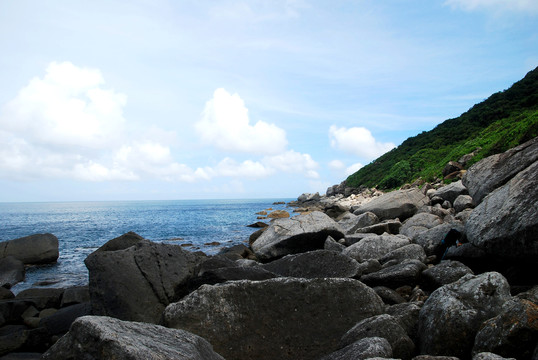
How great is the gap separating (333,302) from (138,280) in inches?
175

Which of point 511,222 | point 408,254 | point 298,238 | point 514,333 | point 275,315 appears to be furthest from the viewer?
point 298,238

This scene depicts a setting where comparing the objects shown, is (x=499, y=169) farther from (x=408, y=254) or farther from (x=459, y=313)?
(x=459, y=313)

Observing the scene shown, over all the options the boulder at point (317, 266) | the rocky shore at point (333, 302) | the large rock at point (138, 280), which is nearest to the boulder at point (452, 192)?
the rocky shore at point (333, 302)

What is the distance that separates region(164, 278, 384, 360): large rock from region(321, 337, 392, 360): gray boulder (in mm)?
1061

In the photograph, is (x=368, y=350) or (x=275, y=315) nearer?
(x=368, y=350)

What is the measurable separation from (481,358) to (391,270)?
432 centimetres

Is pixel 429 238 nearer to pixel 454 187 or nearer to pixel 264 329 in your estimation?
pixel 264 329

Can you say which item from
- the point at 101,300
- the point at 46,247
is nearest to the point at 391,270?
the point at 101,300

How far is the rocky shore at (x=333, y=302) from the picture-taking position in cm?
369

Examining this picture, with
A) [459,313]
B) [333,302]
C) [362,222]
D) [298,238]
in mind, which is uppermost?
[362,222]

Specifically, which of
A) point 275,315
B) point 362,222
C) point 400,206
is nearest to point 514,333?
point 275,315

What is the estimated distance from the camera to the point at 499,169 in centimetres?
965

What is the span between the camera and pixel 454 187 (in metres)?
16.1

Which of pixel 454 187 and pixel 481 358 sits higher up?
pixel 454 187
